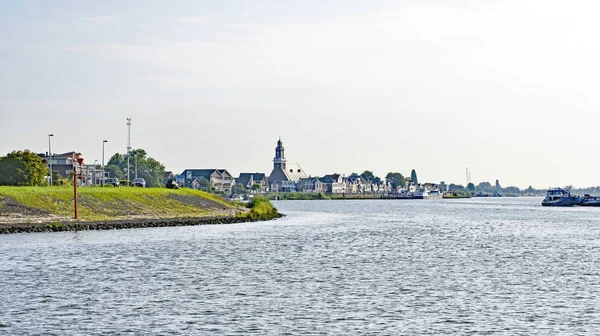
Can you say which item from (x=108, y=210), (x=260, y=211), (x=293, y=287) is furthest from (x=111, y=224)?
A: (x=293, y=287)

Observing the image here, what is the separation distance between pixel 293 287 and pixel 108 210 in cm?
6878

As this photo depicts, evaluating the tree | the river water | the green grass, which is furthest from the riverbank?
the tree

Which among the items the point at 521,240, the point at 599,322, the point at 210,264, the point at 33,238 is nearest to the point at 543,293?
the point at 599,322

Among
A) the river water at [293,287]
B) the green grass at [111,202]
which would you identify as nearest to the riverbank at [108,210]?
the green grass at [111,202]

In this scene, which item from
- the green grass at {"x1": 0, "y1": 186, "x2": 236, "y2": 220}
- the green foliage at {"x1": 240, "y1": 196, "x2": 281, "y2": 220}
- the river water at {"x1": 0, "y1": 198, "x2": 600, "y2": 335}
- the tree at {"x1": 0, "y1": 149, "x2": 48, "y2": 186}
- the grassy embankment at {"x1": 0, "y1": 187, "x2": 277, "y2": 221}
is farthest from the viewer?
the tree at {"x1": 0, "y1": 149, "x2": 48, "y2": 186}

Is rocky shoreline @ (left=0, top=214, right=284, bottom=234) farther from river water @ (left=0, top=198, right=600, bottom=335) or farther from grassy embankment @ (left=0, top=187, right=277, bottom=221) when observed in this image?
river water @ (left=0, top=198, right=600, bottom=335)

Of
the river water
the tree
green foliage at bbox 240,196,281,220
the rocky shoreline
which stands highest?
the tree

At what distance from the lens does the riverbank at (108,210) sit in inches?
3622

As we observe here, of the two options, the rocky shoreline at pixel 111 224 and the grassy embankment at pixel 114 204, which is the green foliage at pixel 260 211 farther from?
the rocky shoreline at pixel 111 224

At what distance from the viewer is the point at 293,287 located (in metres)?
44.6

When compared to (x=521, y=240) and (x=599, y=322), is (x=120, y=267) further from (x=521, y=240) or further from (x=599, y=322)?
(x=521, y=240)

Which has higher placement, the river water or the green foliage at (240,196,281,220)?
the green foliage at (240,196,281,220)

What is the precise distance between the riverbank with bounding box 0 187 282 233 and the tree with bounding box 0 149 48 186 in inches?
796

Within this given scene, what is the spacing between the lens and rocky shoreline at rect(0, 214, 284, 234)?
85106 mm
